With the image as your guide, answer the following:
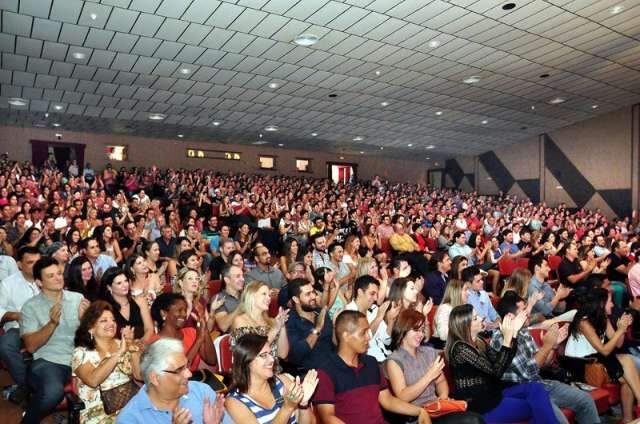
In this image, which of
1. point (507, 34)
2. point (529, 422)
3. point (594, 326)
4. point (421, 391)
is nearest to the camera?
point (421, 391)

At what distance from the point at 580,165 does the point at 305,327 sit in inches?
661

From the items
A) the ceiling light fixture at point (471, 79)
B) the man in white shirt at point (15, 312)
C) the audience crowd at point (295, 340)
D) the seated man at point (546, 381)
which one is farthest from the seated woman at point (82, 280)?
the ceiling light fixture at point (471, 79)

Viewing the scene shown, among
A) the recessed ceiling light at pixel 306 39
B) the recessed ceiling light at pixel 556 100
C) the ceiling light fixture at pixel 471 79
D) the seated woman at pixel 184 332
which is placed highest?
the recessed ceiling light at pixel 556 100

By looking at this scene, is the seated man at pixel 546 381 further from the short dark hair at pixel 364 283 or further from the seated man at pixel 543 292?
the seated man at pixel 543 292

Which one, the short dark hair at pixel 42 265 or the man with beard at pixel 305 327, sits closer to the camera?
the short dark hair at pixel 42 265

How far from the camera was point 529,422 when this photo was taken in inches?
122

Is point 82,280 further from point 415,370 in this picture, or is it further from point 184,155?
point 184,155

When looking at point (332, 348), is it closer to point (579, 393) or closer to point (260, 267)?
A: point (579, 393)

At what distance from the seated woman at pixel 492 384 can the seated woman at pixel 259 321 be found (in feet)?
3.74

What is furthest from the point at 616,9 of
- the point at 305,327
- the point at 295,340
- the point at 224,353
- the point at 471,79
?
the point at 224,353

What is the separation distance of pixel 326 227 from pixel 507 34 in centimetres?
463

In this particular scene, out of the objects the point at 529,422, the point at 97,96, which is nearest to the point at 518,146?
the point at 97,96

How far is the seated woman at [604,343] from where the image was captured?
3.75 meters

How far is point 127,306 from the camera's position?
3643 mm
